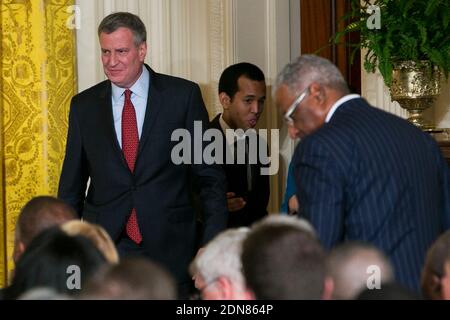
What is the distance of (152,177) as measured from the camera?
4.55 meters

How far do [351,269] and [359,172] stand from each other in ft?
2.27

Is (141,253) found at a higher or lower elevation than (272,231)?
lower

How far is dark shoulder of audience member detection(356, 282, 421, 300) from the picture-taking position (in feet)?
7.75

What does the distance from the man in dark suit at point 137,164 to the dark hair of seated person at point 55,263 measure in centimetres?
187

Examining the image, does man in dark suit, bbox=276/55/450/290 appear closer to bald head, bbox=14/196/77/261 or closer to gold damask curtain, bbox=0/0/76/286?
bald head, bbox=14/196/77/261

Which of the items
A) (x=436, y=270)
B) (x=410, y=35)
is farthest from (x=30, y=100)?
(x=436, y=270)

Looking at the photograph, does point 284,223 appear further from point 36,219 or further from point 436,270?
point 36,219

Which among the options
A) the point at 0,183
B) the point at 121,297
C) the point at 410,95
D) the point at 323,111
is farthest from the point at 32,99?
the point at 121,297

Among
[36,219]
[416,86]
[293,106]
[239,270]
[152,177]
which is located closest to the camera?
[239,270]

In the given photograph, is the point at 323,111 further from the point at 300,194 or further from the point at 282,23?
the point at 282,23

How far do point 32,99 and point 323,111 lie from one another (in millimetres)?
2407

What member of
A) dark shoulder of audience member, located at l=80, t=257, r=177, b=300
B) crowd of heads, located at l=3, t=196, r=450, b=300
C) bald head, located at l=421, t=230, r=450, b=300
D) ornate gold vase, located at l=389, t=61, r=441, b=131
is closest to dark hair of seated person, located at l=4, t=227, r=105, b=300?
crowd of heads, located at l=3, t=196, r=450, b=300

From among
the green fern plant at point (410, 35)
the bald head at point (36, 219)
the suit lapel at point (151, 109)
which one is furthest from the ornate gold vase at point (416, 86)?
the bald head at point (36, 219)
